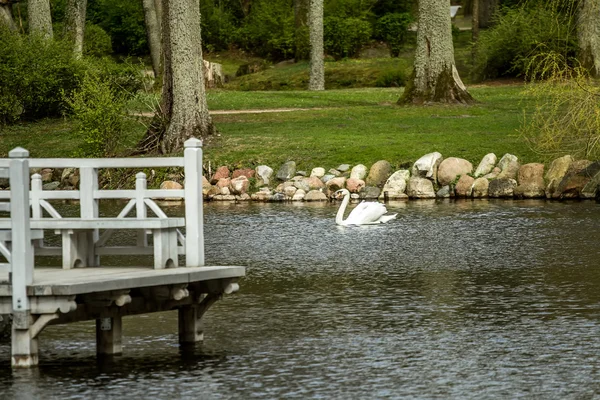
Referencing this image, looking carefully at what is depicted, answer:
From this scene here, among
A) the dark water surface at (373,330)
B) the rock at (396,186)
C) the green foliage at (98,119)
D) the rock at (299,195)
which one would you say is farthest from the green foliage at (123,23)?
the dark water surface at (373,330)

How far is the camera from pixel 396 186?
29219mm

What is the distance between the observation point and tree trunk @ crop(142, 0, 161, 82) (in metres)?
50.2

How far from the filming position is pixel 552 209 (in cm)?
2545

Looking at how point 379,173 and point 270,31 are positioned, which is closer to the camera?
point 379,173

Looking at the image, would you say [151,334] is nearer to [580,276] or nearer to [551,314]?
[551,314]

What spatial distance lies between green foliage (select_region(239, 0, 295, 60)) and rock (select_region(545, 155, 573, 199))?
1390 inches

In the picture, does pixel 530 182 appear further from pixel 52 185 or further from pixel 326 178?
pixel 52 185

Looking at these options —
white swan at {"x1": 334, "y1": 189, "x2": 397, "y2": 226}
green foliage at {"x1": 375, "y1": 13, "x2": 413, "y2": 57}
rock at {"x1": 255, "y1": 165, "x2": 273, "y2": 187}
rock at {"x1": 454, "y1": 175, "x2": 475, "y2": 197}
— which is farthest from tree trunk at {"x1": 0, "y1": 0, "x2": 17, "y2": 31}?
green foliage at {"x1": 375, "y1": 13, "x2": 413, "y2": 57}

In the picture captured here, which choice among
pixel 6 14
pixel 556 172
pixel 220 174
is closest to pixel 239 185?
pixel 220 174

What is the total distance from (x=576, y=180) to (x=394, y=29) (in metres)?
34.8

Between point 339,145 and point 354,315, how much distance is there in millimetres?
17861

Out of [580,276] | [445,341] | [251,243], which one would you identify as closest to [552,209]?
[251,243]

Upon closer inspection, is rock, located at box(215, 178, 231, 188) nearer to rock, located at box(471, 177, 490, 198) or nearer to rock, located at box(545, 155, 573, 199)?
rock, located at box(471, 177, 490, 198)

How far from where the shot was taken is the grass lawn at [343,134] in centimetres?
3083
